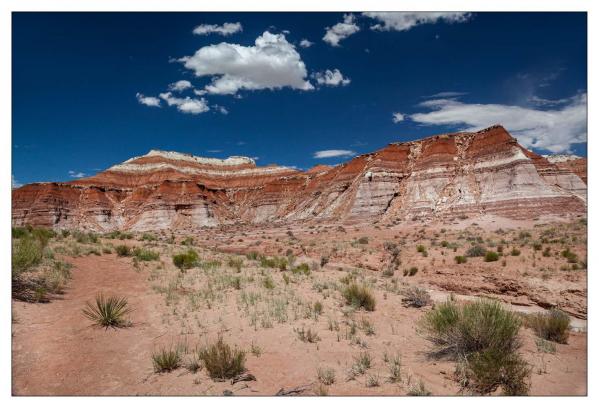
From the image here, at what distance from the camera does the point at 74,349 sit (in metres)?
5.62

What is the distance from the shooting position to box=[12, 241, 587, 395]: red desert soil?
4.62 meters

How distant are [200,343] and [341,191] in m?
52.0

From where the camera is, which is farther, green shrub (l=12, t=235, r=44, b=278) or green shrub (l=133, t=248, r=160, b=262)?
green shrub (l=133, t=248, r=160, b=262)

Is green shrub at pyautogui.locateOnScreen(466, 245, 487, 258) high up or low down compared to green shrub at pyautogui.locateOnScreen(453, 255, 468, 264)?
up

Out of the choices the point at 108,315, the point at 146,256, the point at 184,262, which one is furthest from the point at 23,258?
the point at 146,256

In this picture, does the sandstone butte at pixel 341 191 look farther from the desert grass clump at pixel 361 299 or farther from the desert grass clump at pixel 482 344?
the desert grass clump at pixel 482 344

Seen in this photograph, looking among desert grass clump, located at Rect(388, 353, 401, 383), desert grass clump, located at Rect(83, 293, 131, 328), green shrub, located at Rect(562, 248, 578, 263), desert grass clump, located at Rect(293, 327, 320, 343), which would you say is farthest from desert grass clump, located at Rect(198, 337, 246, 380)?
green shrub, located at Rect(562, 248, 578, 263)

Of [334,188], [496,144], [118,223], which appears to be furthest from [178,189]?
Result: [496,144]

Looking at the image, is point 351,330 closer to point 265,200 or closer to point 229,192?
point 265,200

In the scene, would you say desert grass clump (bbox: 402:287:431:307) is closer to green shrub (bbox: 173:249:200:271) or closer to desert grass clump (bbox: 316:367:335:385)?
desert grass clump (bbox: 316:367:335:385)

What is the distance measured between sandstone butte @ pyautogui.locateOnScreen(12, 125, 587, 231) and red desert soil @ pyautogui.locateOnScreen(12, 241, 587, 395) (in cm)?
3648

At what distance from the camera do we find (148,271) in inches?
499

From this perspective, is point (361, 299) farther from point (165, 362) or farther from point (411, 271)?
point (411, 271)

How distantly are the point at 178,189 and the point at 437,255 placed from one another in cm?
6490
